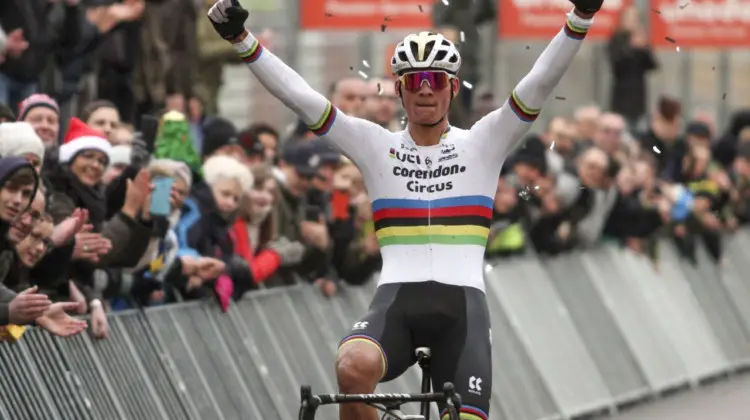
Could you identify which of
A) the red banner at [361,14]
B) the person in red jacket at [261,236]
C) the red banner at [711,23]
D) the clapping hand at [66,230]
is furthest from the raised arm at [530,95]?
the red banner at [711,23]

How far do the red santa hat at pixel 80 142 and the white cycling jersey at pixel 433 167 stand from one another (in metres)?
1.80

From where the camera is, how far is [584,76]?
31.2m

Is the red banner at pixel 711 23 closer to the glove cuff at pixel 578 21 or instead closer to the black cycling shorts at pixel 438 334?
the glove cuff at pixel 578 21

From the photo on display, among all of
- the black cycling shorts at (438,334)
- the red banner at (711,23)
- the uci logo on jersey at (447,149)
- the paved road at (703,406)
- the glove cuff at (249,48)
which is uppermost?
the glove cuff at (249,48)

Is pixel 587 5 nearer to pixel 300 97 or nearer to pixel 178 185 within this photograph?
pixel 300 97

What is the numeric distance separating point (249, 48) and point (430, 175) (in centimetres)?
105

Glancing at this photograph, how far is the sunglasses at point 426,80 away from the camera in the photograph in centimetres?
1169

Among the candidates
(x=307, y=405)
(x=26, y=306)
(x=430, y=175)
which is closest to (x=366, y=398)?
(x=307, y=405)

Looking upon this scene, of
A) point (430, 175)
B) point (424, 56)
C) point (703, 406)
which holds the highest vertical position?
point (424, 56)

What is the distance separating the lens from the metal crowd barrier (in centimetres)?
1263

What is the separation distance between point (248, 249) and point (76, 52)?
1.95 meters

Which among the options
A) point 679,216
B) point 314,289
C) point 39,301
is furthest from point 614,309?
point 39,301

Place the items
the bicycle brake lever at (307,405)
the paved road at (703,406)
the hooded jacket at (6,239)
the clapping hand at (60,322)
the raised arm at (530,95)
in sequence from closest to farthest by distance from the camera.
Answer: the bicycle brake lever at (307,405) < the hooded jacket at (6,239) < the clapping hand at (60,322) < the raised arm at (530,95) < the paved road at (703,406)

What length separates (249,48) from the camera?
1185cm
